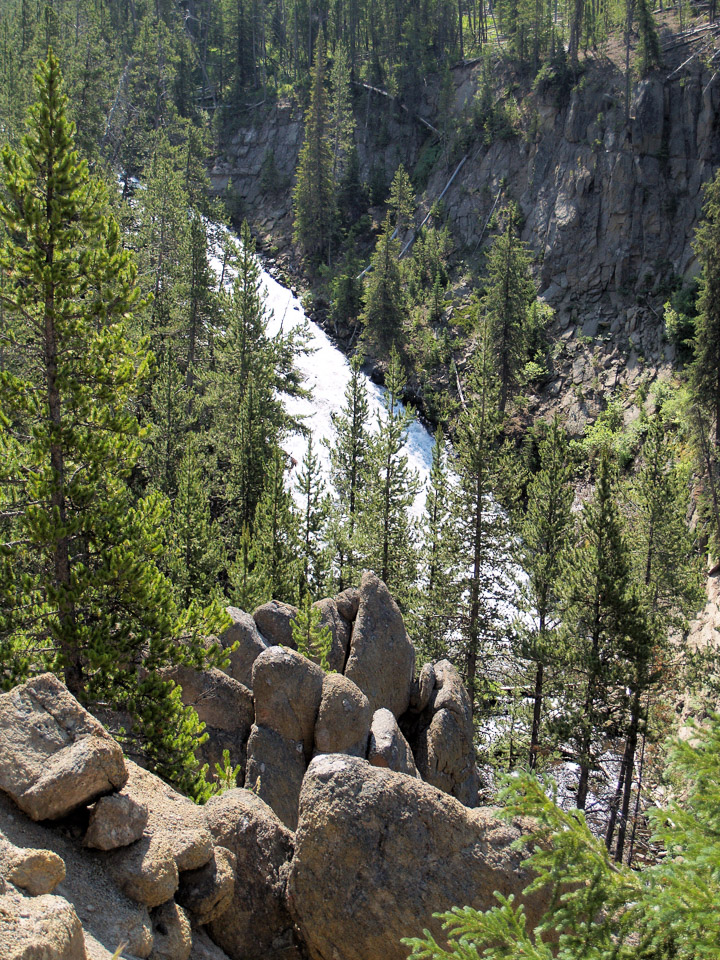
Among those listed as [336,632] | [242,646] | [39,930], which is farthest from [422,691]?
[39,930]

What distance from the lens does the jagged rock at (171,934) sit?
21.2ft

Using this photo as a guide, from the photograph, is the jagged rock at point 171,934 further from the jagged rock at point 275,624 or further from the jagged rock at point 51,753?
the jagged rock at point 275,624

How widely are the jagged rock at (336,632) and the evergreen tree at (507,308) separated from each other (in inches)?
1104

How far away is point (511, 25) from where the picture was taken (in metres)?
64.6

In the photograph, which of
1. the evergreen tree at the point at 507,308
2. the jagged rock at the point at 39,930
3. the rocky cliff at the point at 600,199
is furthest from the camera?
the rocky cliff at the point at 600,199

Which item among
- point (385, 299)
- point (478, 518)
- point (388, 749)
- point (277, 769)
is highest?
point (385, 299)

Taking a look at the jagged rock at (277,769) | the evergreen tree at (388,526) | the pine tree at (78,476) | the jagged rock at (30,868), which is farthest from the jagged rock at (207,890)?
the evergreen tree at (388,526)

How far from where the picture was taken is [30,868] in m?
5.51

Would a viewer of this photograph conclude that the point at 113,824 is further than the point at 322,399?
No

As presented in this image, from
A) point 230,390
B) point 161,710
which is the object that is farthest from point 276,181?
point 161,710

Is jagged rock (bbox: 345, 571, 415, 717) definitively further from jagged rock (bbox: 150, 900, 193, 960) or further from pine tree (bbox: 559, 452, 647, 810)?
jagged rock (bbox: 150, 900, 193, 960)

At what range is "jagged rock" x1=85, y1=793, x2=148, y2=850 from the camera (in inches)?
263

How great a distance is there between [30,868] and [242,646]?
9704 millimetres

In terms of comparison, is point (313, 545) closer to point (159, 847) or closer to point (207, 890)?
point (207, 890)
